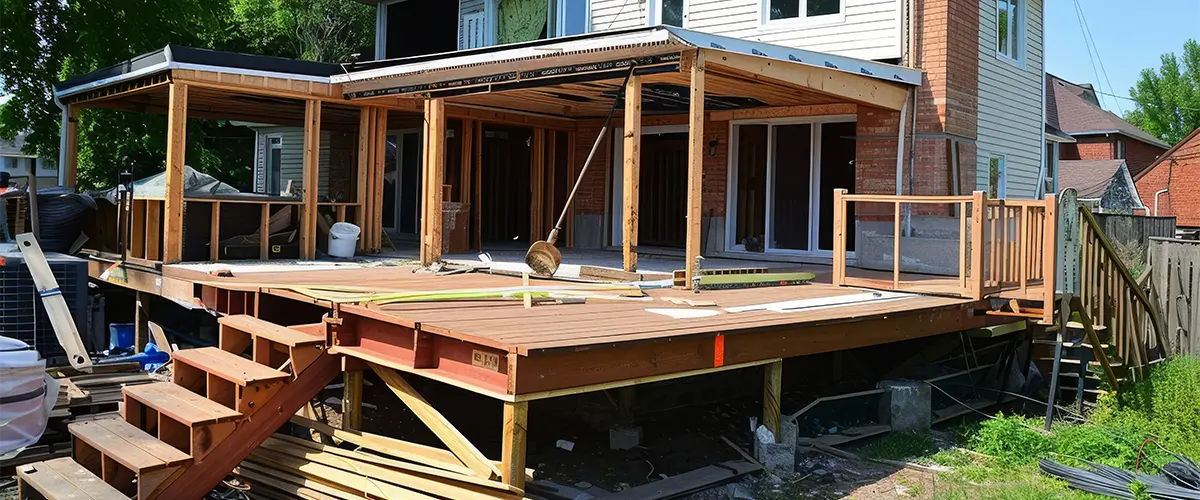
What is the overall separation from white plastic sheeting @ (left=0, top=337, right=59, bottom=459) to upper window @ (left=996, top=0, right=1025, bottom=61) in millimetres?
12336

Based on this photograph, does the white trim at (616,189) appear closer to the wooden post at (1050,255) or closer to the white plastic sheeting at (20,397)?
the wooden post at (1050,255)

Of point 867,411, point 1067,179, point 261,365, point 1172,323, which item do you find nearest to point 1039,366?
point 1172,323

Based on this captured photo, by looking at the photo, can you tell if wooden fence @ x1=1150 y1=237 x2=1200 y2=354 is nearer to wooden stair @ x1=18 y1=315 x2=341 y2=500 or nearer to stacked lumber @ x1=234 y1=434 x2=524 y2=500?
stacked lumber @ x1=234 y1=434 x2=524 y2=500

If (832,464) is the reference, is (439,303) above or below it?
above

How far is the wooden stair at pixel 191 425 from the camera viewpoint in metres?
5.41

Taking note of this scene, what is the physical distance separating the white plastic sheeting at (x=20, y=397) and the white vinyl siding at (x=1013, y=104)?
1111 centimetres

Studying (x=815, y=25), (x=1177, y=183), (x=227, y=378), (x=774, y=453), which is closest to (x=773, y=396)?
(x=774, y=453)

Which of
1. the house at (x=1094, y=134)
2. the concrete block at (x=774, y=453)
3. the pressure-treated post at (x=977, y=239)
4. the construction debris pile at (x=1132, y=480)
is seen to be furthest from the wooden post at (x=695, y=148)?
the house at (x=1094, y=134)

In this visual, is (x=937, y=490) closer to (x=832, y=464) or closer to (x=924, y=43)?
(x=832, y=464)

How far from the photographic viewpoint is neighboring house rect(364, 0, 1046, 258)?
37.9 feet

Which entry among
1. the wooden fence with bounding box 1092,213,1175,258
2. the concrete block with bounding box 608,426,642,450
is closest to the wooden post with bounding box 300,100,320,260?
the concrete block with bounding box 608,426,642,450

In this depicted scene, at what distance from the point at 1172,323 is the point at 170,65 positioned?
12147 mm

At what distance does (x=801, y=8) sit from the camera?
1265 centimetres

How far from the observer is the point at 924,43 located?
11.6 m
